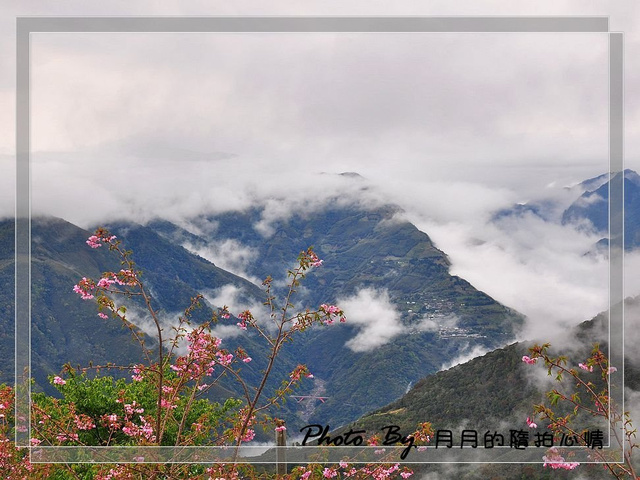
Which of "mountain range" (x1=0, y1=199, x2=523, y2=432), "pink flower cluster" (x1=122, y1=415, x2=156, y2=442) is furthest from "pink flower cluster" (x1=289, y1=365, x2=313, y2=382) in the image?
"pink flower cluster" (x1=122, y1=415, x2=156, y2=442)

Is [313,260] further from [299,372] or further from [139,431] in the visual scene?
[139,431]

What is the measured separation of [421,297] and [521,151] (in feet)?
2.65

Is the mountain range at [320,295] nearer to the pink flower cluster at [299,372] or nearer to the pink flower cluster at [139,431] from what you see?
the pink flower cluster at [299,372]

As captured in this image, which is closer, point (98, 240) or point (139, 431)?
point (98, 240)

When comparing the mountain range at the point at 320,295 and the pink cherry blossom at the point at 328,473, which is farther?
the pink cherry blossom at the point at 328,473

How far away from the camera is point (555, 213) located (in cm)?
311

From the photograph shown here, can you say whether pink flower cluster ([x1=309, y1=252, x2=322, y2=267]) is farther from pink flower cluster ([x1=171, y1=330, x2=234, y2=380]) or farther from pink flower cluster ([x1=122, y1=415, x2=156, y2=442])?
pink flower cluster ([x1=122, y1=415, x2=156, y2=442])

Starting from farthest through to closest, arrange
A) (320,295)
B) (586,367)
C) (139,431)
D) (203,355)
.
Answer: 1. (139,431)
2. (203,355)
3. (320,295)
4. (586,367)

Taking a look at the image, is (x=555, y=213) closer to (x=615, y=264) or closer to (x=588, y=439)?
(x=615, y=264)

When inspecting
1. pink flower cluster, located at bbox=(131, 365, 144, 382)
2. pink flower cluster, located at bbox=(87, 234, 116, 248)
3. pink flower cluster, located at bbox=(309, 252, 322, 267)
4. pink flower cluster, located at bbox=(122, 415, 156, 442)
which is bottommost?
pink flower cluster, located at bbox=(122, 415, 156, 442)

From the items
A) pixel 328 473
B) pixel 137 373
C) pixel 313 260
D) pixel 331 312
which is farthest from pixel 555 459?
pixel 137 373

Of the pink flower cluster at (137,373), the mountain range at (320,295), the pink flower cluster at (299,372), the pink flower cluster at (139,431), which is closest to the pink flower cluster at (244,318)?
the mountain range at (320,295)

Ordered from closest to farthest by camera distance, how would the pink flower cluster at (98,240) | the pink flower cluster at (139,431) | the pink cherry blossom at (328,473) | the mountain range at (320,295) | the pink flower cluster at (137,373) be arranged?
the mountain range at (320,295) < the pink flower cluster at (98,240) < the pink flower cluster at (137,373) < the pink cherry blossom at (328,473) < the pink flower cluster at (139,431)

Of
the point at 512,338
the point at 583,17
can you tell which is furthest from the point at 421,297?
the point at 583,17
